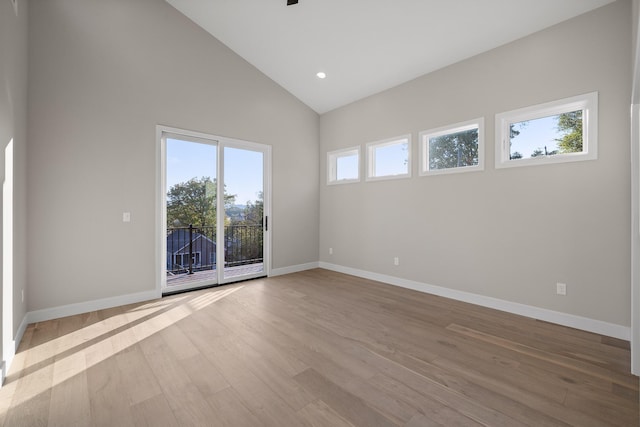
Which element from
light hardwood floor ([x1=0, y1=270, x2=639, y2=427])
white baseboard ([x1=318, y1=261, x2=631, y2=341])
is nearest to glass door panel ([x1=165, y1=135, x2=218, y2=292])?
light hardwood floor ([x1=0, y1=270, x2=639, y2=427])

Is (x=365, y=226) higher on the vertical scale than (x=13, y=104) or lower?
lower

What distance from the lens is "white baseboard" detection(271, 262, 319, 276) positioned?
17.4 ft

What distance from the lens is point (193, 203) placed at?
431 centimetres

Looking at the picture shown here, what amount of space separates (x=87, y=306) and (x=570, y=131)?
5982 millimetres

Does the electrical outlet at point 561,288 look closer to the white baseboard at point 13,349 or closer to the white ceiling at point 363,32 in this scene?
the white ceiling at point 363,32

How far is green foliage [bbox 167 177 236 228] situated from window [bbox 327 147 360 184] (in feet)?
7.30

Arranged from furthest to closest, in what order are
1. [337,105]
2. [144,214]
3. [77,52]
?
[337,105] < [144,214] < [77,52]

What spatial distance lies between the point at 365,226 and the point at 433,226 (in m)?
1.30

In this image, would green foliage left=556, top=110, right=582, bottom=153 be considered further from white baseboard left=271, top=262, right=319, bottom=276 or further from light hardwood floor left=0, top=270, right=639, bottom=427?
white baseboard left=271, top=262, right=319, bottom=276

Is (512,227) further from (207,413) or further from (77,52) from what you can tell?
(77,52)

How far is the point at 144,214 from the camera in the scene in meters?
3.79

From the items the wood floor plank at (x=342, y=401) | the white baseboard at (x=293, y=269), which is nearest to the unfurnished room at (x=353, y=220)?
the wood floor plank at (x=342, y=401)

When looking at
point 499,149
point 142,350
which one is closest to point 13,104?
point 142,350

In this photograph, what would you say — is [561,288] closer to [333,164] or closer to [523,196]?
[523,196]
